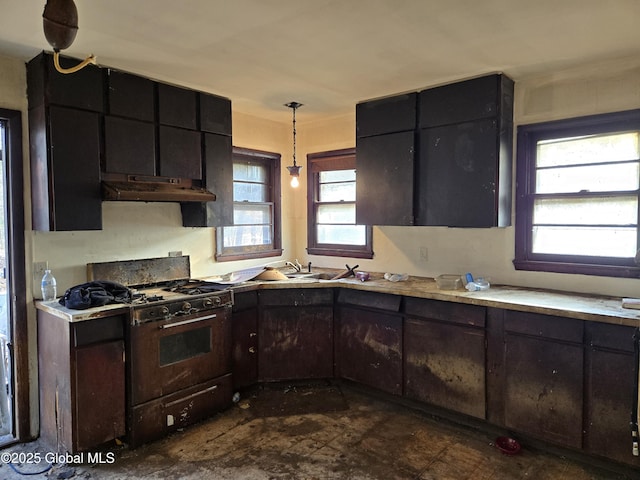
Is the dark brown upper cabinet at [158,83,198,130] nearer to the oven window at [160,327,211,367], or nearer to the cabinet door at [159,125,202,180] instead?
the cabinet door at [159,125,202,180]

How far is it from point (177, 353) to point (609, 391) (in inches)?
108

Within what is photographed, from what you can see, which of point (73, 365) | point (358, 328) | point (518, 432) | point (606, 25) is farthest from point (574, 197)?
point (73, 365)

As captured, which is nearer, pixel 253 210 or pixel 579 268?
pixel 579 268

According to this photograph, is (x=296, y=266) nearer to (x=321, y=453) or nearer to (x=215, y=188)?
(x=215, y=188)

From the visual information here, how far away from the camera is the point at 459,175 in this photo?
3291mm

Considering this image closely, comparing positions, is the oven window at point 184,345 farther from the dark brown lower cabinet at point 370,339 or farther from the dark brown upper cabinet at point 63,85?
the dark brown upper cabinet at point 63,85

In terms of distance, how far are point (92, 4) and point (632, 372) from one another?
344 cm

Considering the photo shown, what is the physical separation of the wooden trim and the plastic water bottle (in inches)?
4.9

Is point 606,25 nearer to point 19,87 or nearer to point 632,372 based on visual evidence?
point 632,372

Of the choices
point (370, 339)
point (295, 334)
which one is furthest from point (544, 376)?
point (295, 334)

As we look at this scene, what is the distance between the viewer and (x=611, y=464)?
99.1 inches

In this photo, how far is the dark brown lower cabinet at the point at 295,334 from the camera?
3656mm

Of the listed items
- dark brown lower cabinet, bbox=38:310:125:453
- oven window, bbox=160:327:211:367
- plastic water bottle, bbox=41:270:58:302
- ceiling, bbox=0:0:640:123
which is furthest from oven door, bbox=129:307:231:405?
ceiling, bbox=0:0:640:123

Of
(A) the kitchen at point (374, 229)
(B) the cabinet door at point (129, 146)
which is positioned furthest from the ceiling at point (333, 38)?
(B) the cabinet door at point (129, 146)
